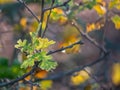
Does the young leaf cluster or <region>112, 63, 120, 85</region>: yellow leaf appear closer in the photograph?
the young leaf cluster

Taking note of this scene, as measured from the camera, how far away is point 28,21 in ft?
12.3

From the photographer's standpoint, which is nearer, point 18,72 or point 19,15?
point 18,72

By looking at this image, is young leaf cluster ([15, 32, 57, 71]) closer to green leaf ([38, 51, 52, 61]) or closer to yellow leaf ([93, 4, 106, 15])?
green leaf ([38, 51, 52, 61])

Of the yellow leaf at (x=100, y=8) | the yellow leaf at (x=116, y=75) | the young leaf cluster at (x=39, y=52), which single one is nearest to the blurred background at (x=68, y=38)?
the yellow leaf at (x=116, y=75)

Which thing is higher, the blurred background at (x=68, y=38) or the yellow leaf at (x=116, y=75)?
the blurred background at (x=68, y=38)

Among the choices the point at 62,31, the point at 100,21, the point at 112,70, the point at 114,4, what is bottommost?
the point at 112,70

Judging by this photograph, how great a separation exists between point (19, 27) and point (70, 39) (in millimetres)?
489

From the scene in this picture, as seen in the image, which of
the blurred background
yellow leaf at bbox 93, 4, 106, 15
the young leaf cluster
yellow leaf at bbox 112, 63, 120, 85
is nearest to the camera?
the young leaf cluster

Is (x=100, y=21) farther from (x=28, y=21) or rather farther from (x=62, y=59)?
(x=62, y=59)

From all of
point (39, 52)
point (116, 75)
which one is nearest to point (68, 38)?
point (116, 75)

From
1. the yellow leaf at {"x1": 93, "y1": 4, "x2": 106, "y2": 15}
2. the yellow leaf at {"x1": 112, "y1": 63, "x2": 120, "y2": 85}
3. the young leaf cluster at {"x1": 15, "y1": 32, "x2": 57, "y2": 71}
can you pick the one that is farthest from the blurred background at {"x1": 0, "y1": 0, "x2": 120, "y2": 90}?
the young leaf cluster at {"x1": 15, "y1": 32, "x2": 57, "y2": 71}

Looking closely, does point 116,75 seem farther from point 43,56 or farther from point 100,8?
point 43,56

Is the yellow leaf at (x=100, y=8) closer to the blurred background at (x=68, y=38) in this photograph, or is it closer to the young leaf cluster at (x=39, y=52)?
the blurred background at (x=68, y=38)

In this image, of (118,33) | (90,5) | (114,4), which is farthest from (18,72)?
(118,33)
